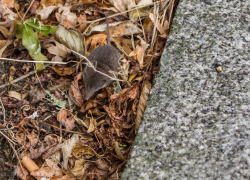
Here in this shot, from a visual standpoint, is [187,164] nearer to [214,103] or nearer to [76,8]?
[214,103]

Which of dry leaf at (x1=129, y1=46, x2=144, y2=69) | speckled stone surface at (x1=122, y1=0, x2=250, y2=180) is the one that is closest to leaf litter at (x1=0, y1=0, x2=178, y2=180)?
dry leaf at (x1=129, y1=46, x2=144, y2=69)

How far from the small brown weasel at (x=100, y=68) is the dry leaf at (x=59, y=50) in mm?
291

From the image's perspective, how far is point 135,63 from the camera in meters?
2.04

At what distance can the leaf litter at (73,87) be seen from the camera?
5.95ft

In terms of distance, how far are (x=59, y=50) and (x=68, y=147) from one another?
37.4 inches

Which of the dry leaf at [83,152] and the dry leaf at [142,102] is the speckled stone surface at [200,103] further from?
the dry leaf at [83,152]

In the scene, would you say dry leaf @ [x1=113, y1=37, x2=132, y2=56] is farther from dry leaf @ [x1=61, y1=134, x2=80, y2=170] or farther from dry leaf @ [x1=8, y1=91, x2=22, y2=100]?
dry leaf @ [x1=8, y1=91, x2=22, y2=100]

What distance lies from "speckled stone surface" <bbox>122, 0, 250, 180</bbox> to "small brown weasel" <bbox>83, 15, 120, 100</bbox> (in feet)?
1.83

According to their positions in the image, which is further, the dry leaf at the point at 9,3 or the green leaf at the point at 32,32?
the dry leaf at the point at 9,3

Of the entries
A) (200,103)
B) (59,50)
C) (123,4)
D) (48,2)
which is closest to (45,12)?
(48,2)

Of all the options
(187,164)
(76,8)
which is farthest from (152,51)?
(187,164)

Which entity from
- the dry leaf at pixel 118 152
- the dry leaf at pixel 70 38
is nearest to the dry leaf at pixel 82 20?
the dry leaf at pixel 70 38

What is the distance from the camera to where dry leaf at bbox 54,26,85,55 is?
200cm

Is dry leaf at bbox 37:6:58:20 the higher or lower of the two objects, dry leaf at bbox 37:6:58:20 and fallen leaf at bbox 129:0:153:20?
the higher
